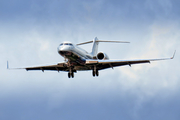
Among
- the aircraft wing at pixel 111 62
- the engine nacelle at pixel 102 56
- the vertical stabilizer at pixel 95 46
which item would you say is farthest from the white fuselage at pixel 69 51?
the vertical stabilizer at pixel 95 46

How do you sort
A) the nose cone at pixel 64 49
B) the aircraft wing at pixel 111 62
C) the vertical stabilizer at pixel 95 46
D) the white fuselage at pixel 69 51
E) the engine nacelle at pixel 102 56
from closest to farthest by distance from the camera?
the nose cone at pixel 64 49
the white fuselage at pixel 69 51
the aircraft wing at pixel 111 62
the engine nacelle at pixel 102 56
the vertical stabilizer at pixel 95 46

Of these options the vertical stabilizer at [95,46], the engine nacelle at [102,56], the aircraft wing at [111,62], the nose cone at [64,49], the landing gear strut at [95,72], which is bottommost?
the landing gear strut at [95,72]

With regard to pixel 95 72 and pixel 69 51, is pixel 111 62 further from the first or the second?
pixel 69 51

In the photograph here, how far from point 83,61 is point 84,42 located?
1117cm

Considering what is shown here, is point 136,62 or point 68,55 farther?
point 136,62

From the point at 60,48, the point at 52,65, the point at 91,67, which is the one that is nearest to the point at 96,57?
the point at 91,67

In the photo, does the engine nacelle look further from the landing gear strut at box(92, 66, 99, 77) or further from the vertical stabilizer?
the vertical stabilizer

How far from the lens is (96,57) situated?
148 ft

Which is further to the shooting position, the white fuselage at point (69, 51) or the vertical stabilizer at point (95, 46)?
the vertical stabilizer at point (95, 46)

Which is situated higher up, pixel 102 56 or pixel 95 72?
pixel 102 56

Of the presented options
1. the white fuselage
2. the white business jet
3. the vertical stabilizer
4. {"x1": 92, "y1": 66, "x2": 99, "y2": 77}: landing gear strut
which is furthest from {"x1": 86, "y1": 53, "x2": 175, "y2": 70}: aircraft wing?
the vertical stabilizer

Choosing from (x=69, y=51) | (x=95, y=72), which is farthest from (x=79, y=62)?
(x=95, y=72)

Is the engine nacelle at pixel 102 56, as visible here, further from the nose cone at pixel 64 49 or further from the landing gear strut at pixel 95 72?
the nose cone at pixel 64 49

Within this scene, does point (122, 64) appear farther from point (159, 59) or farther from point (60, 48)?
point (60, 48)
